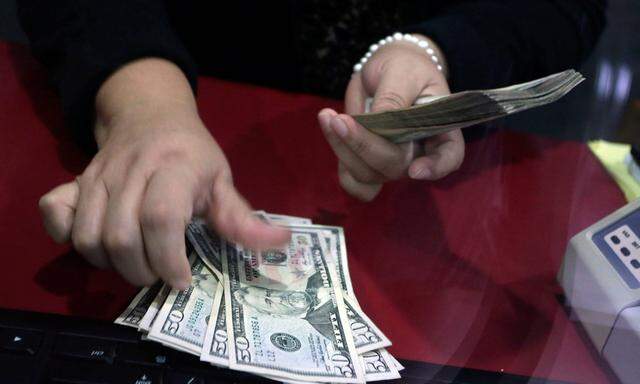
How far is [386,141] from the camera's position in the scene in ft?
1.97

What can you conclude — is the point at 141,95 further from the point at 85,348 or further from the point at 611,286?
the point at 611,286

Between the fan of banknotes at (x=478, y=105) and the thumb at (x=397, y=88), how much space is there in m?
0.08

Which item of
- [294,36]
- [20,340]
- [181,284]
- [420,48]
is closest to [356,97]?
[420,48]

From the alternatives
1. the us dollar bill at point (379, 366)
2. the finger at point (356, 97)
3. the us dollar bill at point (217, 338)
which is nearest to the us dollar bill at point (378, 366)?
the us dollar bill at point (379, 366)

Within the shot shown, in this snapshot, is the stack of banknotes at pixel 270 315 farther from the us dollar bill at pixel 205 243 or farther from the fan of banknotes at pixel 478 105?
the fan of banknotes at pixel 478 105

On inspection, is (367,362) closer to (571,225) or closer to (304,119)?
(571,225)

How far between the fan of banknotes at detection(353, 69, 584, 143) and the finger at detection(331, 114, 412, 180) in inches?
2.2

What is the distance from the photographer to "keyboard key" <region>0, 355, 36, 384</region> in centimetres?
→ 40

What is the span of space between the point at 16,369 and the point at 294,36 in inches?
25.8

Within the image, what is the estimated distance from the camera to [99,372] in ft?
1.38

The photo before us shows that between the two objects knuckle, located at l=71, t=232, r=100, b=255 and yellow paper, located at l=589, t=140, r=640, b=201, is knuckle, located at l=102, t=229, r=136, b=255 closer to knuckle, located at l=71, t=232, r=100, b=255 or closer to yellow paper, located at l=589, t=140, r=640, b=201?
knuckle, located at l=71, t=232, r=100, b=255

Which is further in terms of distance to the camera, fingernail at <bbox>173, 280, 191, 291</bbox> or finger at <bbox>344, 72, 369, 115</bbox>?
finger at <bbox>344, 72, 369, 115</bbox>

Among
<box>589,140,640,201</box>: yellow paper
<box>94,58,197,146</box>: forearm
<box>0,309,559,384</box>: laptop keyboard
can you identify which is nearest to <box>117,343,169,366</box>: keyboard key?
<box>0,309,559,384</box>: laptop keyboard

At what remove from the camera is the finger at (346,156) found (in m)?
0.59
